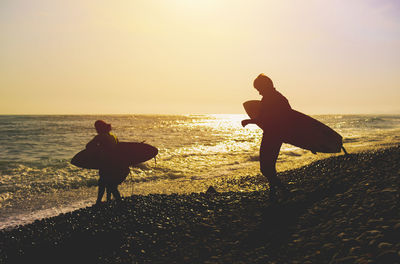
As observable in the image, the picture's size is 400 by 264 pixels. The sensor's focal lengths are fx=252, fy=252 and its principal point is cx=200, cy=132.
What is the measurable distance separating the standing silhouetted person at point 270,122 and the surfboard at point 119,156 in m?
3.65

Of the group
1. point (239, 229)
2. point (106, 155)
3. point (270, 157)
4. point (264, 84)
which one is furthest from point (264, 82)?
point (106, 155)

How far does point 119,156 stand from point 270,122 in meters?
4.50

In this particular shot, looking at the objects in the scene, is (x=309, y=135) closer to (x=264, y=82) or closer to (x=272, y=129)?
(x=272, y=129)

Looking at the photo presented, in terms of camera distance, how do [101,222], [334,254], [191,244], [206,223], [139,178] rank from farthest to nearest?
[139,178] < [101,222] < [206,223] < [191,244] < [334,254]

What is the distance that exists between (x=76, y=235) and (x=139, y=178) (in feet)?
29.0

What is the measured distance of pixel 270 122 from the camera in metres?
6.45

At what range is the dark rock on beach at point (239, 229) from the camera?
3771mm

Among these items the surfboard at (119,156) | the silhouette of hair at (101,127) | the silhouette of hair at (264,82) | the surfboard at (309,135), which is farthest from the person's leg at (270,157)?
the silhouette of hair at (101,127)

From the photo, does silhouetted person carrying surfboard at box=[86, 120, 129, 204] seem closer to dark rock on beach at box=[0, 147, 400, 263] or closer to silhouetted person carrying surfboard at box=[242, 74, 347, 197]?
dark rock on beach at box=[0, 147, 400, 263]

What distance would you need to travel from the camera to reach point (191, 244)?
4.80 metres

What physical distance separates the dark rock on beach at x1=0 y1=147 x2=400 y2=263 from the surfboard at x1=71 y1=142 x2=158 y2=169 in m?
1.27

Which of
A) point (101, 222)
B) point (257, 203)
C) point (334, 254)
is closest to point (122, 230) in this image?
point (101, 222)

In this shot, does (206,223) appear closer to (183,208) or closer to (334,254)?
(183,208)

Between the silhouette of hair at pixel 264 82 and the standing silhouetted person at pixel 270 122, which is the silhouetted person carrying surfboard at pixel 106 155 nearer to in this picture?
the standing silhouetted person at pixel 270 122
